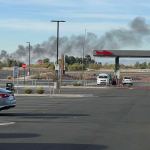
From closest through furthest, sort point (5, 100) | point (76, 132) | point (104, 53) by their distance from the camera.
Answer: point (76, 132)
point (5, 100)
point (104, 53)

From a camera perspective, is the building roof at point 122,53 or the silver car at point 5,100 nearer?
the silver car at point 5,100

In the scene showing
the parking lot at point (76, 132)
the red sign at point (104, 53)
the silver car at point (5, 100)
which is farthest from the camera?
the red sign at point (104, 53)

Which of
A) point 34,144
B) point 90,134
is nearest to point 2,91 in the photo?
point 90,134

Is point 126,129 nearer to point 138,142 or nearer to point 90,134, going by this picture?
point 90,134

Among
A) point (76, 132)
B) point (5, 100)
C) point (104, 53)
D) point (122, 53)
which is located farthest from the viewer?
point (122, 53)

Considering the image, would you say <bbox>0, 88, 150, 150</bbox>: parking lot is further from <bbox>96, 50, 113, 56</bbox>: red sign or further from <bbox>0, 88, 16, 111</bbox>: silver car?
<bbox>96, 50, 113, 56</bbox>: red sign

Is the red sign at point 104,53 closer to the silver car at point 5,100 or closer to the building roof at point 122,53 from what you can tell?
the building roof at point 122,53

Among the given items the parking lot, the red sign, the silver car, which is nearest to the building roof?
the red sign

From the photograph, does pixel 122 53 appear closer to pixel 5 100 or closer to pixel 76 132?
pixel 5 100

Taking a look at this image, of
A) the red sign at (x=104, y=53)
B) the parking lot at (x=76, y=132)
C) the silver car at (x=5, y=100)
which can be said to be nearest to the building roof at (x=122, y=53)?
the red sign at (x=104, y=53)

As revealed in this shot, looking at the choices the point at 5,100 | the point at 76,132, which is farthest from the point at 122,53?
the point at 76,132

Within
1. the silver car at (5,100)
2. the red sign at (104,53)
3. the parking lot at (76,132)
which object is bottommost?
the parking lot at (76,132)

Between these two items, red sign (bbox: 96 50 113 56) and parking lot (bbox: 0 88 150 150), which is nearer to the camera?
parking lot (bbox: 0 88 150 150)

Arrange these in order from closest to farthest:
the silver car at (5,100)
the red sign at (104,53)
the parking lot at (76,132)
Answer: the parking lot at (76,132) < the silver car at (5,100) < the red sign at (104,53)
